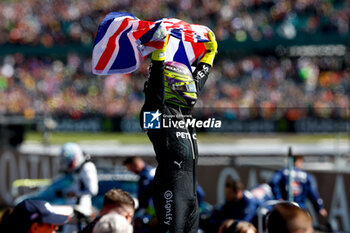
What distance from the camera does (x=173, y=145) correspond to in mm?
4086

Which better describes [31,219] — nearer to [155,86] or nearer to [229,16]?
[155,86]

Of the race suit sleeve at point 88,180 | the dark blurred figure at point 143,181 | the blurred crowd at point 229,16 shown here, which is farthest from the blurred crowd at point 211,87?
the race suit sleeve at point 88,180

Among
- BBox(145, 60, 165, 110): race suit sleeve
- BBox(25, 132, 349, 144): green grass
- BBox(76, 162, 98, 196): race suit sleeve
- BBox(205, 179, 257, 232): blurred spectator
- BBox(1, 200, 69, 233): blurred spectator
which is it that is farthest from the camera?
BBox(25, 132, 349, 144): green grass

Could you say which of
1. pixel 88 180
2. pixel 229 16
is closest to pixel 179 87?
pixel 88 180

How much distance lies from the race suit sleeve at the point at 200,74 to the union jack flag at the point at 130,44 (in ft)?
0.27

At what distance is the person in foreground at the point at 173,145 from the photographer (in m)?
3.99

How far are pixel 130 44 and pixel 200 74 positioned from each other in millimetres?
566

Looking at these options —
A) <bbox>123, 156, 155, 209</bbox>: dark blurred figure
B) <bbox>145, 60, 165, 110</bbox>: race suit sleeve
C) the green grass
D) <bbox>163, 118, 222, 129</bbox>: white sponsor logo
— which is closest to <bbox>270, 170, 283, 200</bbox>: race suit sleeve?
<bbox>123, 156, 155, 209</bbox>: dark blurred figure

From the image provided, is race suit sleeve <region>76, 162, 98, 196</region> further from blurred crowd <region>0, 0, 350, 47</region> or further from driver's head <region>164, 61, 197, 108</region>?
blurred crowd <region>0, 0, 350, 47</region>

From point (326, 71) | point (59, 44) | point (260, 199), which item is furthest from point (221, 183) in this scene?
point (59, 44)

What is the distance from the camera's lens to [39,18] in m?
37.5

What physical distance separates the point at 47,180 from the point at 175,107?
10.1 m

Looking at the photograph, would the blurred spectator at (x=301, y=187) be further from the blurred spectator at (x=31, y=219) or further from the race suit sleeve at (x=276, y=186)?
the blurred spectator at (x=31, y=219)

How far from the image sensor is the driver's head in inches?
163
